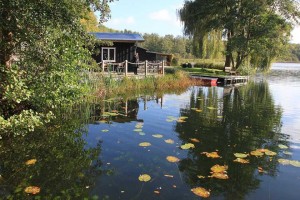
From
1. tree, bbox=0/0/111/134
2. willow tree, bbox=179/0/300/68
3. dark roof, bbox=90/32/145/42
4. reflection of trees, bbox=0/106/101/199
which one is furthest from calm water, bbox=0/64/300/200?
willow tree, bbox=179/0/300/68

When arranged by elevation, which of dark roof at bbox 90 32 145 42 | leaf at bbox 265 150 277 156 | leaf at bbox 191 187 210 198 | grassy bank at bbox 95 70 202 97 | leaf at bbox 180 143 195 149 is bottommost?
leaf at bbox 191 187 210 198

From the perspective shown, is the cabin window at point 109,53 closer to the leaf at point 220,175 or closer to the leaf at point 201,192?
the leaf at point 220,175

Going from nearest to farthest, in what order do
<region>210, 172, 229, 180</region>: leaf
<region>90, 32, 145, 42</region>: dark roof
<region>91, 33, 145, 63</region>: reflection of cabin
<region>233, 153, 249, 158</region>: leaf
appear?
<region>210, 172, 229, 180</region>: leaf < <region>233, 153, 249, 158</region>: leaf < <region>90, 32, 145, 42</region>: dark roof < <region>91, 33, 145, 63</region>: reflection of cabin

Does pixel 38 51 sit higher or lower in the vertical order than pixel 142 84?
higher

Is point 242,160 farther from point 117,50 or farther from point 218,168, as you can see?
point 117,50

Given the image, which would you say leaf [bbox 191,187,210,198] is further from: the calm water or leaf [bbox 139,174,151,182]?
leaf [bbox 139,174,151,182]

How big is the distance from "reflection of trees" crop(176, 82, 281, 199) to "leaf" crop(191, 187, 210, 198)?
0.17 m

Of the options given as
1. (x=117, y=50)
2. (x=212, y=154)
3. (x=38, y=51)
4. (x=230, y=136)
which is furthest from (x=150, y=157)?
(x=117, y=50)

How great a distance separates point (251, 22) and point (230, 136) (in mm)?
22097

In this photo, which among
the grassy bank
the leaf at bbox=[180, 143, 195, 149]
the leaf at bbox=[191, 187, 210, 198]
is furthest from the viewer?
the grassy bank

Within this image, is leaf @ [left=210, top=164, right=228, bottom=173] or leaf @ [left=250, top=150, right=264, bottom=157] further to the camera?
leaf @ [left=250, top=150, right=264, bottom=157]

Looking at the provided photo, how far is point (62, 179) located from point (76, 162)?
857 millimetres

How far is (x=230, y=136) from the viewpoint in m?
8.42

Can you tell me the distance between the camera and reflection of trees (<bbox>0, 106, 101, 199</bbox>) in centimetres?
472
